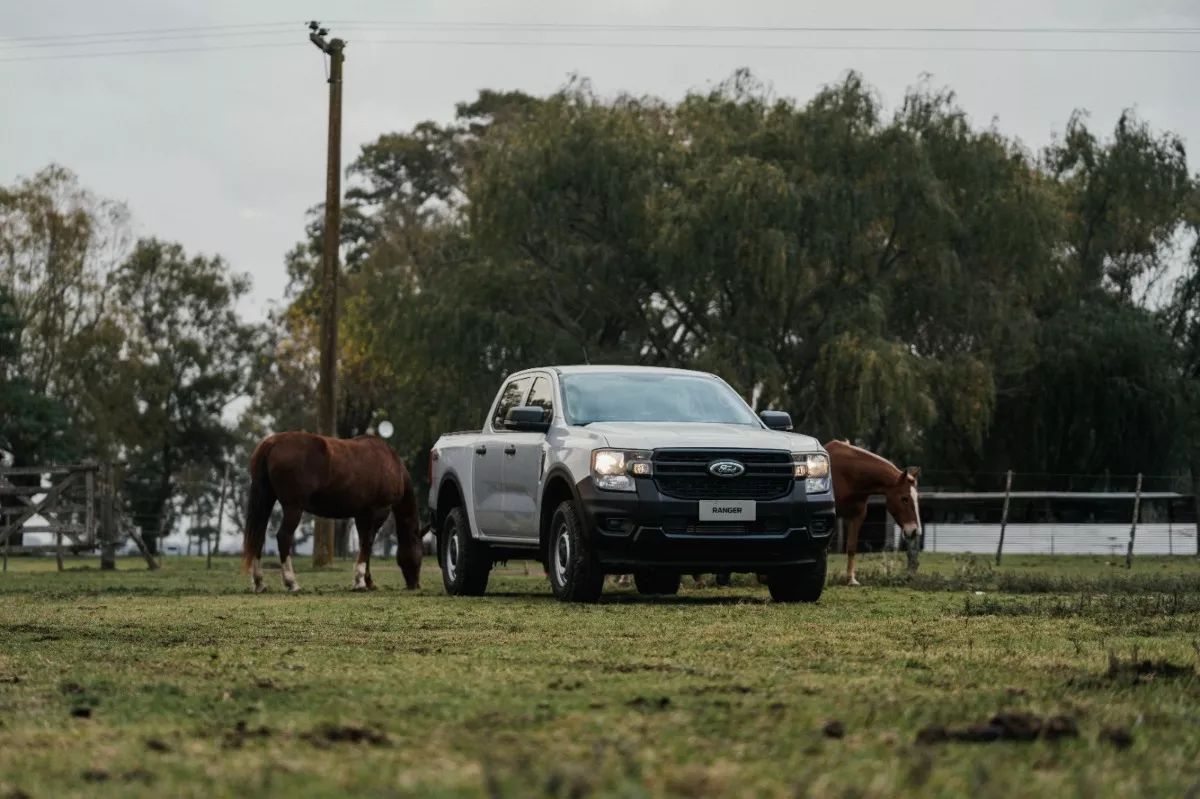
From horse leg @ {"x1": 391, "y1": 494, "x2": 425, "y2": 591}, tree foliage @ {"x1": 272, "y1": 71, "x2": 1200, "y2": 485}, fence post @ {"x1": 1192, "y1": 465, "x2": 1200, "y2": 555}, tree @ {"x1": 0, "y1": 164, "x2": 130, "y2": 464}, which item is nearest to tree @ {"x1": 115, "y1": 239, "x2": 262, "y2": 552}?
tree @ {"x1": 0, "y1": 164, "x2": 130, "y2": 464}

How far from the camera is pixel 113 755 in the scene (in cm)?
538

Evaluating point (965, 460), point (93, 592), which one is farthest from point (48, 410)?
point (93, 592)

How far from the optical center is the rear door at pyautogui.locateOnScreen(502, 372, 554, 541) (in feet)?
50.9

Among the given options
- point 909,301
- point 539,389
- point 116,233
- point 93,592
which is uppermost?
point 116,233

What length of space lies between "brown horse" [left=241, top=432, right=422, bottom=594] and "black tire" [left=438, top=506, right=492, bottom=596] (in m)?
2.10

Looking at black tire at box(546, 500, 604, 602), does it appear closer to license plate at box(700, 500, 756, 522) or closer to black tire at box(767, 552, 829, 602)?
license plate at box(700, 500, 756, 522)

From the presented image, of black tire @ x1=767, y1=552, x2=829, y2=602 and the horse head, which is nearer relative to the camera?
black tire @ x1=767, y1=552, x2=829, y2=602

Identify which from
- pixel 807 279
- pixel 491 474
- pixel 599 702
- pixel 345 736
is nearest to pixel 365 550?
pixel 491 474

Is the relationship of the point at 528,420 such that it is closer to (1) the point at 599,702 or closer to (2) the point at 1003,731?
(1) the point at 599,702

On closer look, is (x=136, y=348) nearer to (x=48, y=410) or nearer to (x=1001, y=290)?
(x=48, y=410)

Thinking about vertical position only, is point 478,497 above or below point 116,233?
below

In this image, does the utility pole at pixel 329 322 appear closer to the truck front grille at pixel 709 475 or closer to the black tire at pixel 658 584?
the black tire at pixel 658 584

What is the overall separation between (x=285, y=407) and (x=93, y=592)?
157 feet

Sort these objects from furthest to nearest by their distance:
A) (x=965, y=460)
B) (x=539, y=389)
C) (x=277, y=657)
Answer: (x=965, y=460) → (x=539, y=389) → (x=277, y=657)
